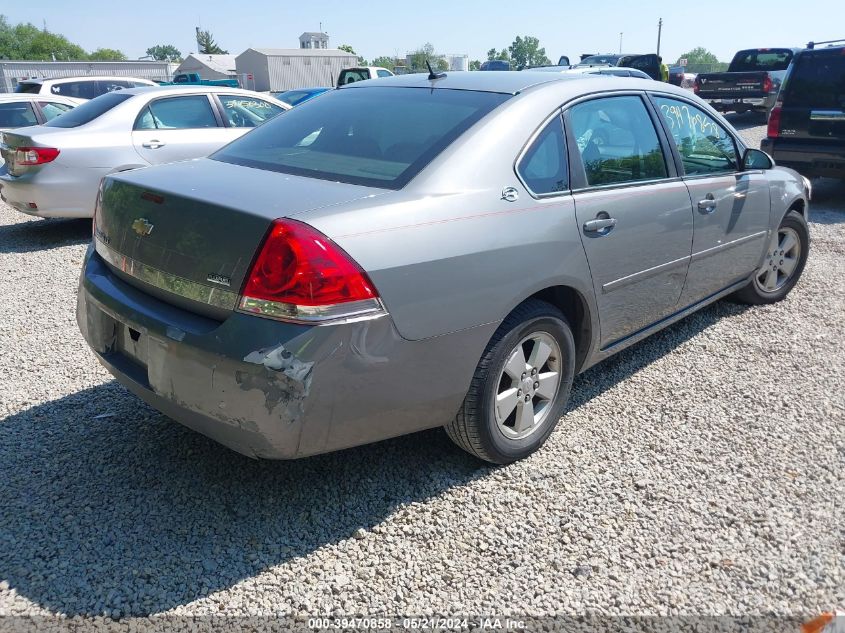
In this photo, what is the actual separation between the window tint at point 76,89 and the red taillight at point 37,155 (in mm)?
7258

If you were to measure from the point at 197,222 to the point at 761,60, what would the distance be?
21.3 metres

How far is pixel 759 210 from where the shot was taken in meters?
4.54

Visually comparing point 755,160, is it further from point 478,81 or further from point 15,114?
point 15,114

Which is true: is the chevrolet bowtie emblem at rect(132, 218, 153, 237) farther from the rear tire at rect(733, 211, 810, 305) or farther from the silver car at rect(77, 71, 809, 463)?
the rear tire at rect(733, 211, 810, 305)

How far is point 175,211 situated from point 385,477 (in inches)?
55.2

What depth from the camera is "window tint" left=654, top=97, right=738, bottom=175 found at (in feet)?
12.8

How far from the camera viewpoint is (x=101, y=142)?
23.1 ft

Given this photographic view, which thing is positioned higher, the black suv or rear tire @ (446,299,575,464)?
the black suv

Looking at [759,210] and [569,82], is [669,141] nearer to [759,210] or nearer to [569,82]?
[569,82]

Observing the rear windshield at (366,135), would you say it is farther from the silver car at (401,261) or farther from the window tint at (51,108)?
the window tint at (51,108)

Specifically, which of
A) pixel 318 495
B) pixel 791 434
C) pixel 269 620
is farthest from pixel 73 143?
pixel 791 434

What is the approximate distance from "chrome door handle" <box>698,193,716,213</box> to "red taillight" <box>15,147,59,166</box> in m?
6.01

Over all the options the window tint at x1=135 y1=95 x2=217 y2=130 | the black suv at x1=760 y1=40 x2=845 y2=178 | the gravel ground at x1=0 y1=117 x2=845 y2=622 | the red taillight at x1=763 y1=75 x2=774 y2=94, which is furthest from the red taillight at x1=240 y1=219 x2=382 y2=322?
the red taillight at x1=763 y1=75 x2=774 y2=94

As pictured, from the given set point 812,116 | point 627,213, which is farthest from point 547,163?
point 812,116
